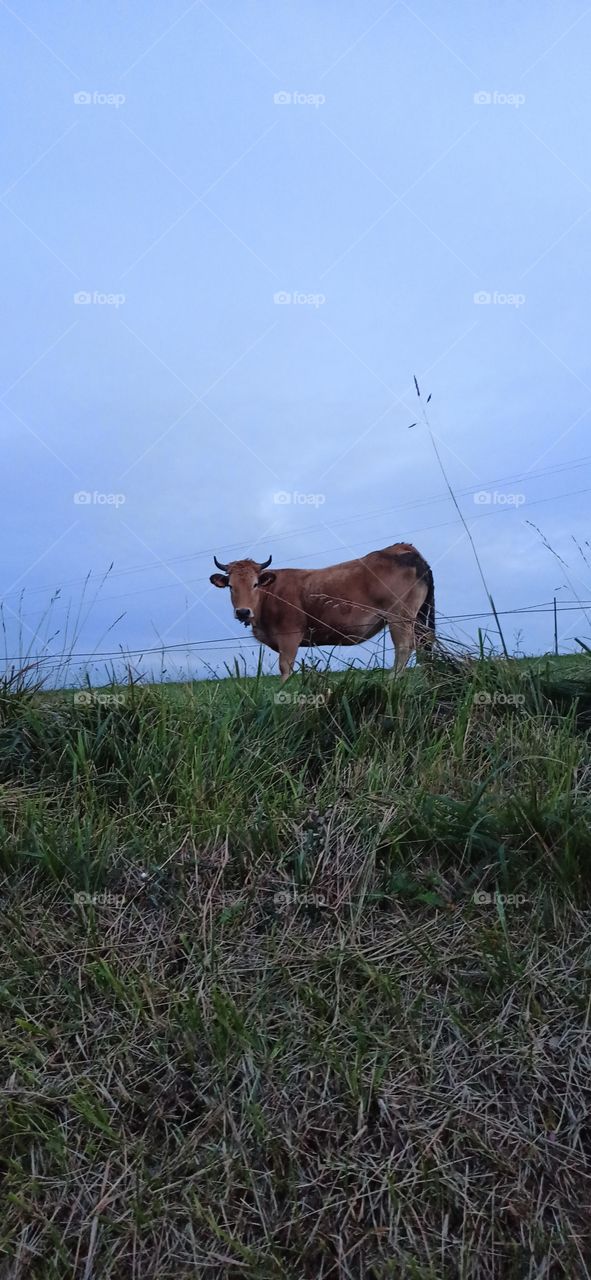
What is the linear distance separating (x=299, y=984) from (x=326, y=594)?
8.77 meters

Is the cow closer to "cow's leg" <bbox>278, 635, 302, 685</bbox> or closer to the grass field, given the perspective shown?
"cow's leg" <bbox>278, 635, 302, 685</bbox>

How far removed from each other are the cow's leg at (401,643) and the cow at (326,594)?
4022 mm

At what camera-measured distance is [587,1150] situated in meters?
3.16

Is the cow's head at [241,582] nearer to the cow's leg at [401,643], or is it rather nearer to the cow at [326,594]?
the cow at [326,594]

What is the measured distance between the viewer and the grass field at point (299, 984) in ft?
9.85

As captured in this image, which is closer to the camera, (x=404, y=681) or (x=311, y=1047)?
(x=311, y=1047)

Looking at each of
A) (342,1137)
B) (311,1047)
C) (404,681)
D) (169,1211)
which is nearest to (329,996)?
(311,1047)

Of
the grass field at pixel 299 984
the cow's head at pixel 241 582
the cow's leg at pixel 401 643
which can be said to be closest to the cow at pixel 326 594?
the cow's head at pixel 241 582

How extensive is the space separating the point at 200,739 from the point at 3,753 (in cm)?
103

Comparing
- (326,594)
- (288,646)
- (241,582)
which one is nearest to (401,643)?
(241,582)

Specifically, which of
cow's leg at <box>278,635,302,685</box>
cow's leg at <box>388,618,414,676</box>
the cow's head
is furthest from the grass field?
cow's leg at <box>278,635,302,685</box>

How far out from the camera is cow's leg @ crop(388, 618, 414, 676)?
5.37 m

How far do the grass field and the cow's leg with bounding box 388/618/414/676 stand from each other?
0.62 ft

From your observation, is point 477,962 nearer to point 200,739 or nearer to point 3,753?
point 200,739
